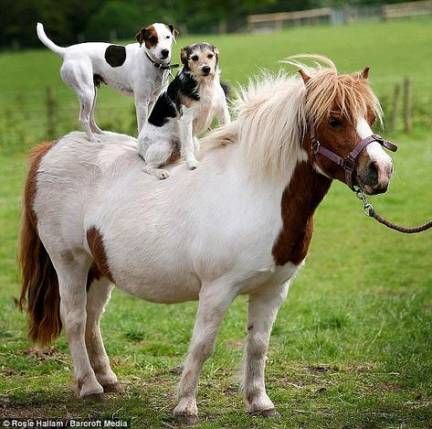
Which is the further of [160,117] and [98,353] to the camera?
[98,353]

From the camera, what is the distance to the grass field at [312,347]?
5387 millimetres

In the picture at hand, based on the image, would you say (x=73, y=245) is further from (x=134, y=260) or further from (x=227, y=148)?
(x=227, y=148)

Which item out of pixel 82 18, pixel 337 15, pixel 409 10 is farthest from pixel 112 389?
pixel 337 15

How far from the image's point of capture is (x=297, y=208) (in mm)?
4754

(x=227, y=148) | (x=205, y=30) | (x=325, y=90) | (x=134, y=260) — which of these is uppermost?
(x=325, y=90)

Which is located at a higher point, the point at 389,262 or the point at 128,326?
the point at 128,326

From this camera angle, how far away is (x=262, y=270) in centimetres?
472

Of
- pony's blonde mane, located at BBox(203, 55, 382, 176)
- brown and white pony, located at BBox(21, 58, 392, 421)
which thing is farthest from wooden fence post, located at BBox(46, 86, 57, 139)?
pony's blonde mane, located at BBox(203, 55, 382, 176)

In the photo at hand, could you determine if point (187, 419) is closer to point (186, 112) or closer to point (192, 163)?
point (192, 163)

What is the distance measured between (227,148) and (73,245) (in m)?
1.12

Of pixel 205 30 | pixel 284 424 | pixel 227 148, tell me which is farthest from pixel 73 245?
pixel 205 30

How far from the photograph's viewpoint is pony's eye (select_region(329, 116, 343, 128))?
455 cm

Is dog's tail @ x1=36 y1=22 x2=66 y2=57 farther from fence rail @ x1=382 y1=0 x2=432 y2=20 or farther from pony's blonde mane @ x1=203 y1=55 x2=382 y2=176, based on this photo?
fence rail @ x1=382 y1=0 x2=432 y2=20

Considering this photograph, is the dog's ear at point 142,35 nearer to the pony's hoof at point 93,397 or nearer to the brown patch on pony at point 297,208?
the brown patch on pony at point 297,208
